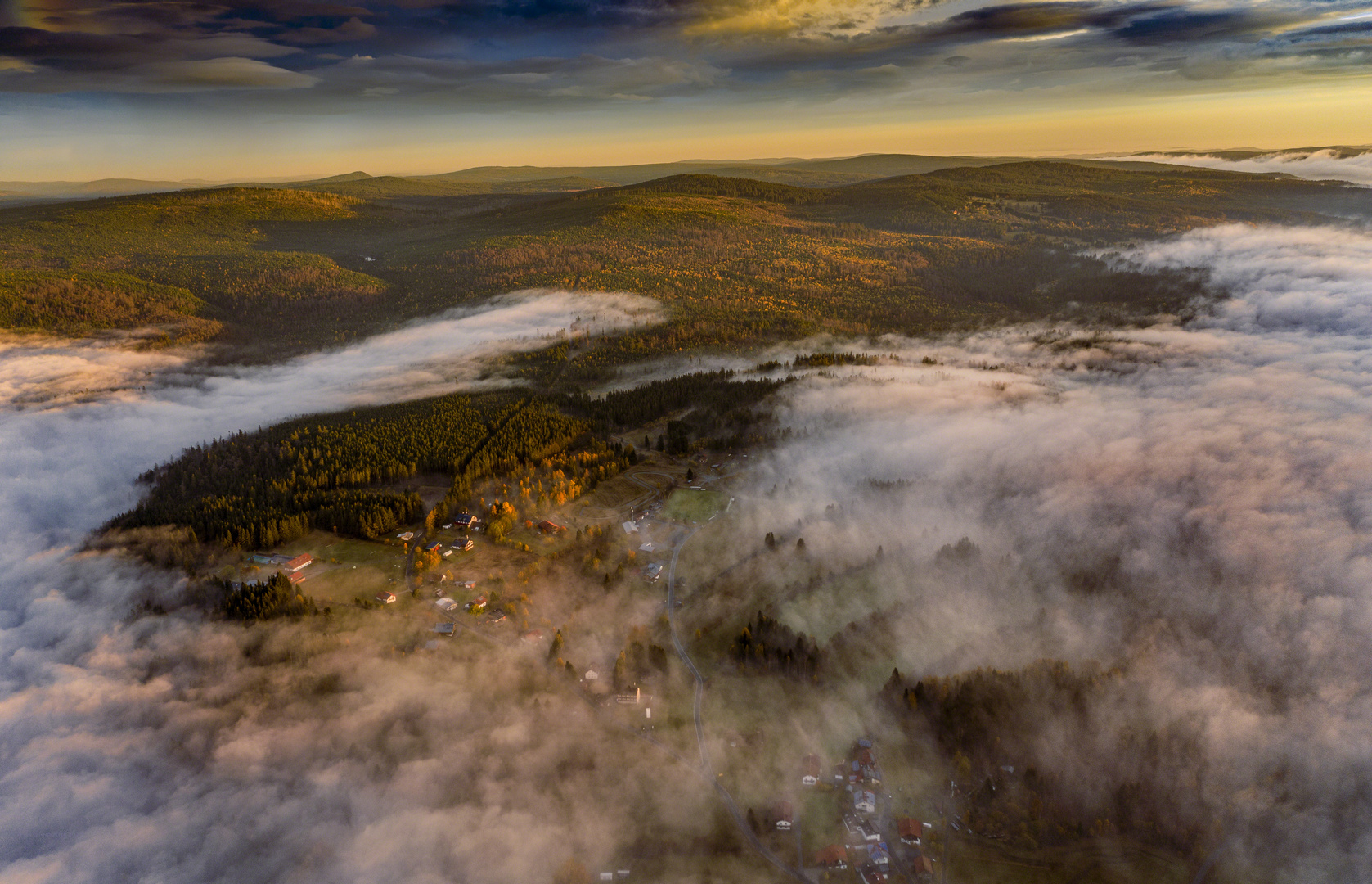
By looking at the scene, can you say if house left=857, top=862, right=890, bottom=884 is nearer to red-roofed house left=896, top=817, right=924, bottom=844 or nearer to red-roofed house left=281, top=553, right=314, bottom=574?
red-roofed house left=896, top=817, right=924, bottom=844

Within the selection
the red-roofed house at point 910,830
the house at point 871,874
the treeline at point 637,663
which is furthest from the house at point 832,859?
the treeline at point 637,663

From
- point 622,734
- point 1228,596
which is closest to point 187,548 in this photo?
point 622,734

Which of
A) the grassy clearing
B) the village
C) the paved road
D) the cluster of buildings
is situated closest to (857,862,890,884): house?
the cluster of buildings

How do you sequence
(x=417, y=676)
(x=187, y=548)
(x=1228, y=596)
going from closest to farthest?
1. (x=417, y=676)
2. (x=187, y=548)
3. (x=1228, y=596)

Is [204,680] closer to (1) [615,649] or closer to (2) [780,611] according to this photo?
(1) [615,649]

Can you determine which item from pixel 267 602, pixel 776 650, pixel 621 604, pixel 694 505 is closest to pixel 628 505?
pixel 694 505

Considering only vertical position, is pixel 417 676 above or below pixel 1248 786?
above

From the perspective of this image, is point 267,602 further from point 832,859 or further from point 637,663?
point 832,859
